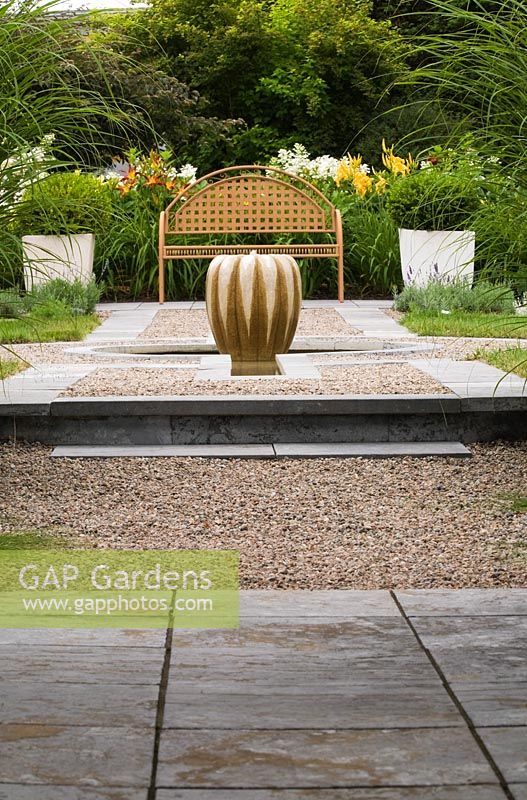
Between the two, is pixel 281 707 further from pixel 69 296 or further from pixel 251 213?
pixel 251 213

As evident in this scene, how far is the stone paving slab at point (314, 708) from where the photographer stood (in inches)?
68.0

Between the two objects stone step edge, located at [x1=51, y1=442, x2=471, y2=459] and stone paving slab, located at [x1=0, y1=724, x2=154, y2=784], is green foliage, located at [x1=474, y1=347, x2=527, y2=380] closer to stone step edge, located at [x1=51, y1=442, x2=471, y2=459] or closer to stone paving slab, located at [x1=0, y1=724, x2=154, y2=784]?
stone step edge, located at [x1=51, y1=442, x2=471, y2=459]

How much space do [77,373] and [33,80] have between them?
7.84 feet

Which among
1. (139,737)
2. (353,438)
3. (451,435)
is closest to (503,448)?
(451,435)

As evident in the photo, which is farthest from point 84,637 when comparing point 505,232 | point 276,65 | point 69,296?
point 276,65

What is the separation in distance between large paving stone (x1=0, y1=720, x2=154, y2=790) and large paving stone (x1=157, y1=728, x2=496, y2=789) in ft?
0.12

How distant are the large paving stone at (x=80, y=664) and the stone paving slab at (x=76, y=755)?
8.2 inches

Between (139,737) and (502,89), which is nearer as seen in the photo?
(139,737)

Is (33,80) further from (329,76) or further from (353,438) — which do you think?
(329,76)

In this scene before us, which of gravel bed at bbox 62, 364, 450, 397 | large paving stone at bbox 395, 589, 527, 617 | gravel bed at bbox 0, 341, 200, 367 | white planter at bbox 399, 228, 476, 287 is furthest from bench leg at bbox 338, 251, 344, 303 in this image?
large paving stone at bbox 395, 589, 527, 617

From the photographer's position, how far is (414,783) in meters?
1.52

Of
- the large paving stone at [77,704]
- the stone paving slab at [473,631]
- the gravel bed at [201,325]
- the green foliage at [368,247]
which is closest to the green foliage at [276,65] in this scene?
the green foliage at [368,247]

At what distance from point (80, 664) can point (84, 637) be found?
0.15 m

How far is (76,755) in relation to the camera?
5.29 feet
